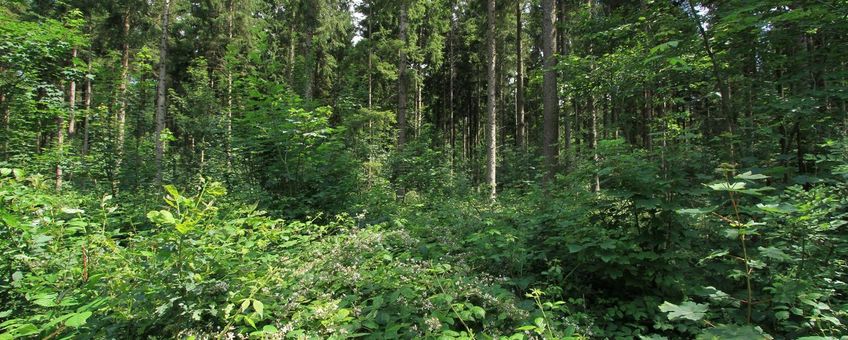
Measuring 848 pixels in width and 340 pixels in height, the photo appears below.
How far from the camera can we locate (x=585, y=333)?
304 cm

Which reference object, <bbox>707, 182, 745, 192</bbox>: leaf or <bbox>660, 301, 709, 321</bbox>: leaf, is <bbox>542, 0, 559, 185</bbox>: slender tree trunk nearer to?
<bbox>707, 182, 745, 192</bbox>: leaf

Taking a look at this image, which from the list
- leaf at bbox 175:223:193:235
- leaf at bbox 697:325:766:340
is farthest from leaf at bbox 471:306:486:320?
leaf at bbox 175:223:193:235

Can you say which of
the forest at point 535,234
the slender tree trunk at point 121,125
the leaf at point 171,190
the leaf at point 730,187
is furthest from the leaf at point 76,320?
the slender tree trunk at point 121,125

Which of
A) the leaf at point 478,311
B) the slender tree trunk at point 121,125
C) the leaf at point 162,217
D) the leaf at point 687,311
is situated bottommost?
the leaf at point 478,311

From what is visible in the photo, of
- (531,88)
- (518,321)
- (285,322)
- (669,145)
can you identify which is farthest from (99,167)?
(531,88)

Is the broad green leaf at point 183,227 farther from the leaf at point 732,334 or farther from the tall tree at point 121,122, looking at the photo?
the tall tree at point 121,122

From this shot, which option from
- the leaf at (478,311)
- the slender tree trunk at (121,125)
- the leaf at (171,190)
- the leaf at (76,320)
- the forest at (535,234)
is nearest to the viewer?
the leaf at (76,320)

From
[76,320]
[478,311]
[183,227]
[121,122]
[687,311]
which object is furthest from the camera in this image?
[121,122]

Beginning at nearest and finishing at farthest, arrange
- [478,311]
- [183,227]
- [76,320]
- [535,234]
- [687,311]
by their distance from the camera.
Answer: [76,320]
[687,311]
[183,227]
[478,311]
[535,234]

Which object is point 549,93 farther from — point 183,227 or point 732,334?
point 183,227

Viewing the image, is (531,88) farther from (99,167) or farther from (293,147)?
(99,167)

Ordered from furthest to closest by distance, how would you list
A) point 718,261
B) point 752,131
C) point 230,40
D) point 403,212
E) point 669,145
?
point 230,40 → point 403,212 → point 752,131 → point 669,145 → point 718,261

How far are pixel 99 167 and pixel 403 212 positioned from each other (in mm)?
9930

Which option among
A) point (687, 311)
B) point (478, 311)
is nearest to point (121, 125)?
point (478, 311)
